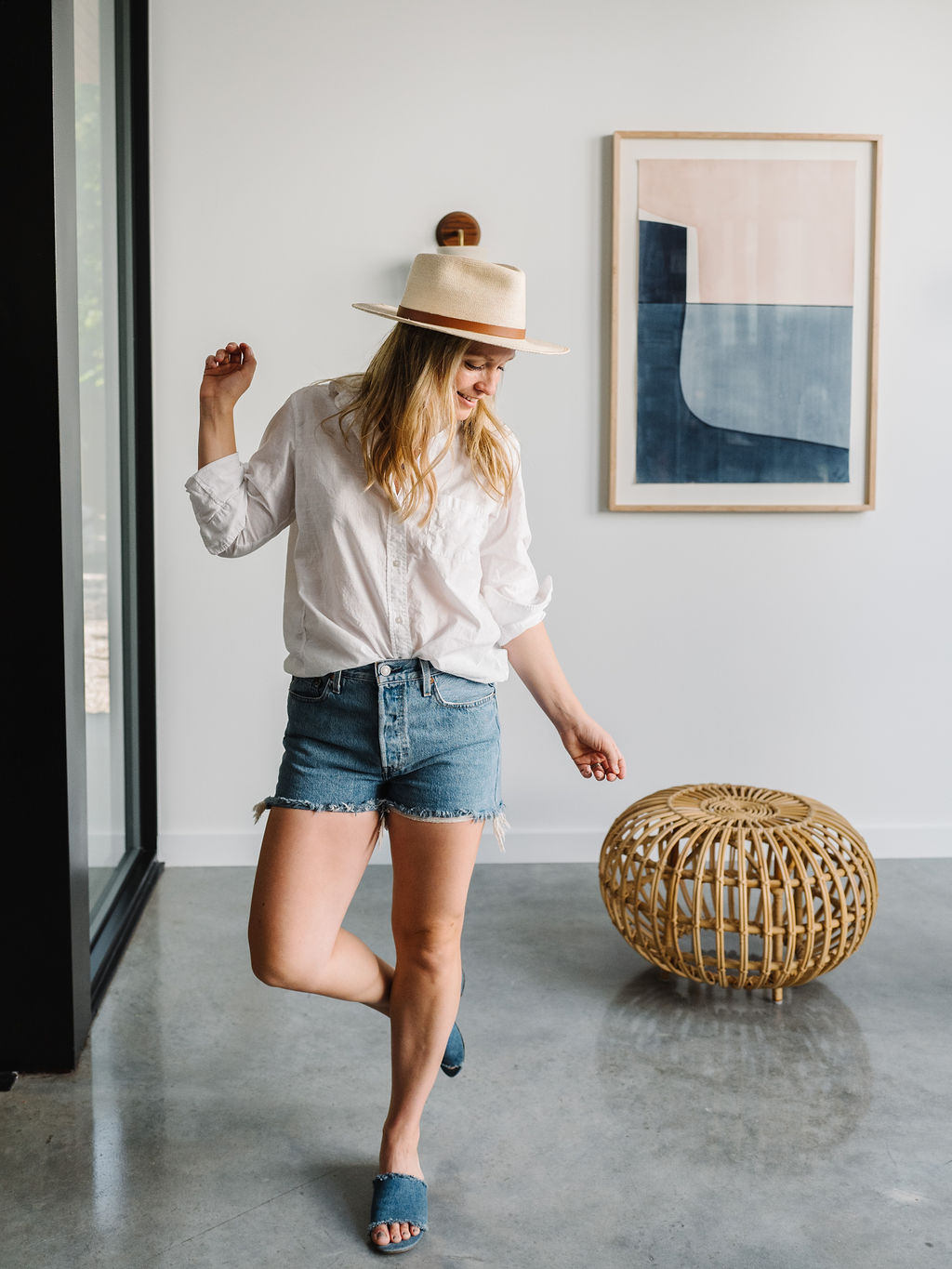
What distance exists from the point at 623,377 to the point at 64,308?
1639mm

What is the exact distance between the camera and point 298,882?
1.62 meters

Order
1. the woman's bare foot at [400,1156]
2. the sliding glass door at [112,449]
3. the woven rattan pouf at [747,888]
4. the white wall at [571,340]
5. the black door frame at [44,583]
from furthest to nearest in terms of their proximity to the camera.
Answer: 1. the white wall at [571,340]
2. the sliding glass door at [112,449]
3. the woven rattan pouf at [747,888]
4. the black door frame at [44,583]
5. the woman's bare foot at [400,1156]

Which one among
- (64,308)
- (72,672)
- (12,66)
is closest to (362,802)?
(72,672)

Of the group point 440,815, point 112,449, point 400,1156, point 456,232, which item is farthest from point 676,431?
point 400,1156

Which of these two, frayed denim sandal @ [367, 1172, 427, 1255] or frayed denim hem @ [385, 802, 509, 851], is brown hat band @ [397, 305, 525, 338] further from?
frayed denim sandal @ [367, 1172, 427, 1255]

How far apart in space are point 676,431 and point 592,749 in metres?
1.63

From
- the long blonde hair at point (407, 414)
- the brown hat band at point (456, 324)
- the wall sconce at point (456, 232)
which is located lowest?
the long blonde hair at point (407, 414)

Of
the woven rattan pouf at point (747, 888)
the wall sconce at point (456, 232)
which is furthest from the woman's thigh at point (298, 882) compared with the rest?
the wall sconce at point (456, 232)

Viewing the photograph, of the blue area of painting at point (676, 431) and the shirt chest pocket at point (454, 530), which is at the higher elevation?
the blue area of painting at point (676, 431)

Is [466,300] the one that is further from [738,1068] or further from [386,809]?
[738,1068]

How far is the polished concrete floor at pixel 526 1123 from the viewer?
5.48 ft

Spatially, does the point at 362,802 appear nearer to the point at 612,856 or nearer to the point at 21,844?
the point at 21,844

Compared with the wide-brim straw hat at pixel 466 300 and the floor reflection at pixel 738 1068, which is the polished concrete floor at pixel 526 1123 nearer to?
the floor reflection at pixel 738 1068

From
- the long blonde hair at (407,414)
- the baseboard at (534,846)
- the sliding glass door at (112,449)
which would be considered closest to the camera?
the long blonde hair at (407,414)
